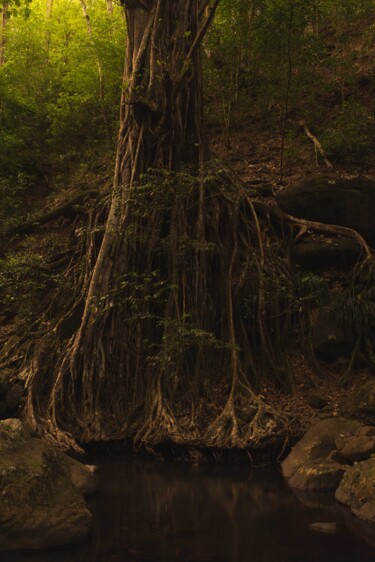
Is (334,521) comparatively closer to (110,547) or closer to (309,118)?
(110,547)

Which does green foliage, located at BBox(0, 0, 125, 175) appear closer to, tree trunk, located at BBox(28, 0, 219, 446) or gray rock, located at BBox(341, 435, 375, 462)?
tree trunk, located at BBox(28, 0, 219, 446)

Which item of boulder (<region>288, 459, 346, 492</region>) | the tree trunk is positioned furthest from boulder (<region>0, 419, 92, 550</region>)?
the tree trunk

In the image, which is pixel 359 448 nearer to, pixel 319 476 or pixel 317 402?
pixel 319 476

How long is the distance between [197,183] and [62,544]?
5.94 m

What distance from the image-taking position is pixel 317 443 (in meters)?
6.84

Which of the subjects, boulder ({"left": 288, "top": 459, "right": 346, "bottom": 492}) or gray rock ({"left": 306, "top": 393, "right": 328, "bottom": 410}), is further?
gray rock ({"left": 306, "top": 393, "right": 328, "bottom": 410})

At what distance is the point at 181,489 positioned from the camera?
21.1 ft

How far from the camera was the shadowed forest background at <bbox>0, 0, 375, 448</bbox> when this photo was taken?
8.16 m

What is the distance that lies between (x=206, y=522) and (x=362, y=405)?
2662 mm

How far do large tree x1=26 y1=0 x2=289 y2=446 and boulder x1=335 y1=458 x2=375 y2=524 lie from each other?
59.8 inches

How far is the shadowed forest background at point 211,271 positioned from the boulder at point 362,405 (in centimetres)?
72

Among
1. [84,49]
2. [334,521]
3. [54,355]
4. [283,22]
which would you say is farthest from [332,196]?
[84,49]

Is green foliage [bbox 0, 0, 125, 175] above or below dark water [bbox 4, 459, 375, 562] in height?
above

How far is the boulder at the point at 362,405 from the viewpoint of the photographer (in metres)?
7.11
